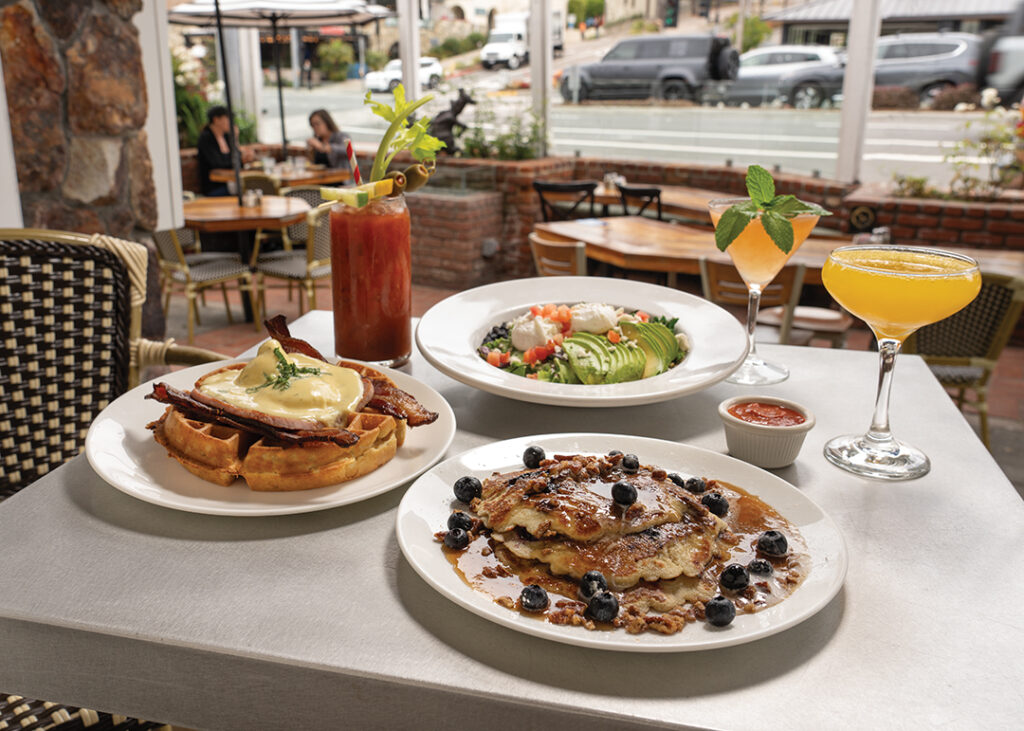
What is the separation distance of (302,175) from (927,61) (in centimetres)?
515

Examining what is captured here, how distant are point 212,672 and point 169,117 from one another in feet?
8.38

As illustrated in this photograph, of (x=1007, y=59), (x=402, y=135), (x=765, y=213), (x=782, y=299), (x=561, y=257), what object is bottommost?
(x=782, y=299)

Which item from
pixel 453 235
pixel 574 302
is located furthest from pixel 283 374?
pixel 453 235

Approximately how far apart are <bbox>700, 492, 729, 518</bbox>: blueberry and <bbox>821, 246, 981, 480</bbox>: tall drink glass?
0.30 m

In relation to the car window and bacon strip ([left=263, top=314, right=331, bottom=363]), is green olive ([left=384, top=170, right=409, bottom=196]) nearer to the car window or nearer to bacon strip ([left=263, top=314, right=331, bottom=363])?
bacon strip ([left=263, top=314, right=331, bottom=363])

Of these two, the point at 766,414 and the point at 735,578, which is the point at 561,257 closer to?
the point at 766,414

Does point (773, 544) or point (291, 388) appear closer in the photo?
point (773, 544)

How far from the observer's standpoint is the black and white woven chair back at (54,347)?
65.7 inches

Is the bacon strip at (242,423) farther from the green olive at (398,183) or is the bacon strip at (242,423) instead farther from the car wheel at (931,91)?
the car wheel at (931,91)

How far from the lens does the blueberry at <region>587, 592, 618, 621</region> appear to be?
29.5 inches

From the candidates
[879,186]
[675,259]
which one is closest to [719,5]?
[879,186]

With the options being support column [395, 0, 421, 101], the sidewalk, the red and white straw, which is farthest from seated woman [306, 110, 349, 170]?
the red and white straw

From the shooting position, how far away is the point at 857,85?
5.95 m

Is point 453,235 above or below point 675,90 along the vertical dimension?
below
